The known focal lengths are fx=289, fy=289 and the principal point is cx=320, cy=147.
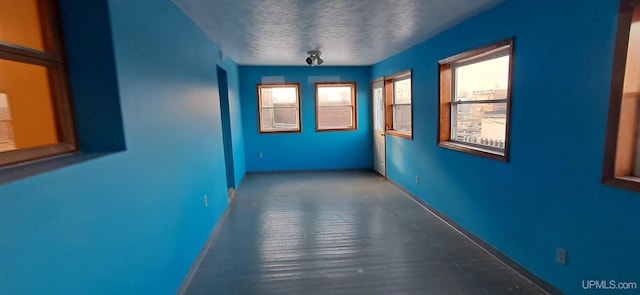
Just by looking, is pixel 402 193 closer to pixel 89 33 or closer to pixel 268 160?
pixel 268 160

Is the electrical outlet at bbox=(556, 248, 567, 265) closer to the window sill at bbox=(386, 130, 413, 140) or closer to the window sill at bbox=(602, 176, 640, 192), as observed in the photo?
the window sill at bbox=(602, 176, 640, 192)

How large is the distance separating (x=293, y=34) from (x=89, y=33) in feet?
7.38

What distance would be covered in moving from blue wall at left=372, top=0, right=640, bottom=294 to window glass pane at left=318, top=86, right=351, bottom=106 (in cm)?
349

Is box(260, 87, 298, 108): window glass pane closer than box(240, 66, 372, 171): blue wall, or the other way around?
box(240, 66, 372, 171): blue wall

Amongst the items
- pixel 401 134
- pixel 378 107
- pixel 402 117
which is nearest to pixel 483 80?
pixel 401 134

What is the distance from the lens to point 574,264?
1993 mm

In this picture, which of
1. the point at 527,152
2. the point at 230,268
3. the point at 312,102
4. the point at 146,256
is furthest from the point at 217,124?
the point at 527,152

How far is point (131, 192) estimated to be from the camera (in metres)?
1.63

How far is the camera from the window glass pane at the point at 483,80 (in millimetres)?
2721

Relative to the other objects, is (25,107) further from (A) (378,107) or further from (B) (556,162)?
(A) (378,107)

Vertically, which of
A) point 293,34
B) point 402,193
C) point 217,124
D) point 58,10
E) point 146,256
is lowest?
point 402,193

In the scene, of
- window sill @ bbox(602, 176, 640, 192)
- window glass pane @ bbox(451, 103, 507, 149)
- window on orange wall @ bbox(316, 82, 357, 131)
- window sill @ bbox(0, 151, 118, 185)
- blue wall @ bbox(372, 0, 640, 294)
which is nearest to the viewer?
window sill @ bbox(0, 151, 118, 185)

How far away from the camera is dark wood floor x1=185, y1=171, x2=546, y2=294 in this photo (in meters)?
2.32

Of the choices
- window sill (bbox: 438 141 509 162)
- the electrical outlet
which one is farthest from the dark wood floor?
window sill (bbox: 438 141 509 162)
